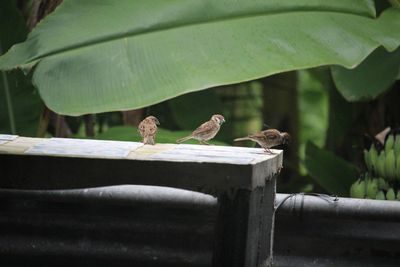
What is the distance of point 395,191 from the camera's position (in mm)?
3602

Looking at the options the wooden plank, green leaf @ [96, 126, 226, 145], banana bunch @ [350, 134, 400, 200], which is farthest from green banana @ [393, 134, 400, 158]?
the wooden plank

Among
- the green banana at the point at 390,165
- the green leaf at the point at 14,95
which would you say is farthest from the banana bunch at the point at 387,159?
the green leaf at the point at 14,95

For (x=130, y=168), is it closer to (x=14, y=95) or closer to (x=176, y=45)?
(x=176, y=45)

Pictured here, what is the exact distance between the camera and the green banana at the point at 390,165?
3488 mm

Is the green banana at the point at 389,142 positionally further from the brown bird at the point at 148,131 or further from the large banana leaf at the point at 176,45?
the brown bird at the point at 148,131

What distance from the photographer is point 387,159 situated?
3521 millimetres

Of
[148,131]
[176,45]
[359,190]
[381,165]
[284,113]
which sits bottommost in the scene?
[284,113]

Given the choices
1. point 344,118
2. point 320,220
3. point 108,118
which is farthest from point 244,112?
point 320,220

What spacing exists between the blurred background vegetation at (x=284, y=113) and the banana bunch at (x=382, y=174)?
0.12 m

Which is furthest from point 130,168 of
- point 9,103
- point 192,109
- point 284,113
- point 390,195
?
point 284,113

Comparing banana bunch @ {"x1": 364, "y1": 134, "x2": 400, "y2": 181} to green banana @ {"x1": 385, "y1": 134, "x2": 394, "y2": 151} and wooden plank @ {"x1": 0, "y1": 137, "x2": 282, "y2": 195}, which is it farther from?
wooden plank @ {"x1": 0, "y1": 137, "x2": 282, "y2": 195}

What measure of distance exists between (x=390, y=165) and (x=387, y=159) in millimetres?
31

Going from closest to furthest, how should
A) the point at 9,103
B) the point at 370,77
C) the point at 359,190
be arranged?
the point at 359,190 → the point at 370,77 → the point at 9,103

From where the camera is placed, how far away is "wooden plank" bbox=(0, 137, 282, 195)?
71.4 inches
